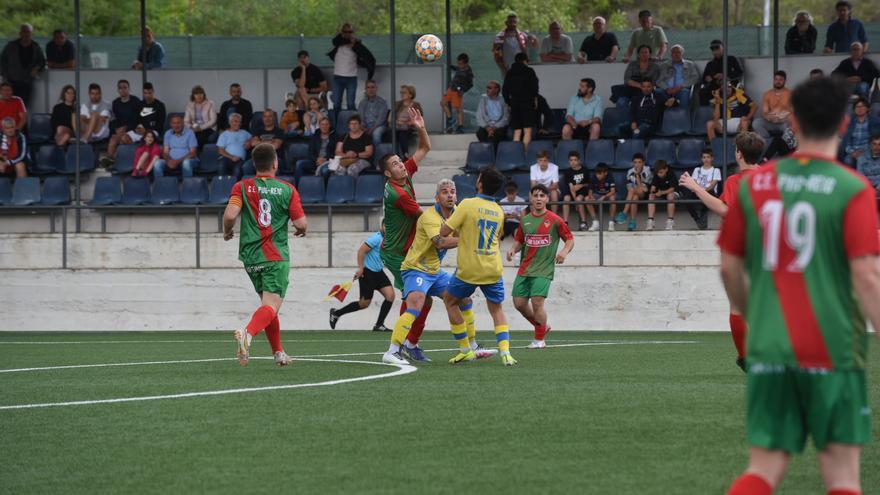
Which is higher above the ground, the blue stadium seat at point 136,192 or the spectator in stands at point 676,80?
the spectator in stands at point 676,80

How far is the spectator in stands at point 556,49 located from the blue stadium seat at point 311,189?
625cm

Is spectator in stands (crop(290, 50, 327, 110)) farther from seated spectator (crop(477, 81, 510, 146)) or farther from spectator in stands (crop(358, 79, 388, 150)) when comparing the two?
seated spectator (crop(477, 81, 510, 146))

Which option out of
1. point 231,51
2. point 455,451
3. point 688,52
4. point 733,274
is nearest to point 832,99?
point 733,274

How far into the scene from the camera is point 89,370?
512 inches

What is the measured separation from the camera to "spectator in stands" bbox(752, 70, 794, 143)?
932 inches

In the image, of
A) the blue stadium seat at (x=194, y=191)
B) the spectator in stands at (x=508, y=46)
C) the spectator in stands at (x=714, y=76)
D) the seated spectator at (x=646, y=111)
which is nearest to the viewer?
the seated spectator at (x=646, y=111)

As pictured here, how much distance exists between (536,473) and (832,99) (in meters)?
2.76

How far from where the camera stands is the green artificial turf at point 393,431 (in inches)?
258

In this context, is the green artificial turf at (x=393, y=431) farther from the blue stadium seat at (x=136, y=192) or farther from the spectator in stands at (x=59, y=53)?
the spectator in stands at (x=59, y=53)

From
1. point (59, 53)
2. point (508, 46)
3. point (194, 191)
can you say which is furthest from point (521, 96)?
point (59, 53)

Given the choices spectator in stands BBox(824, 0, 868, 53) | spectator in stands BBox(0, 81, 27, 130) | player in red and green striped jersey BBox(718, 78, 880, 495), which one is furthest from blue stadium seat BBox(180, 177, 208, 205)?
player in red and green striped jersey BBox(718, 78, 880, 495)

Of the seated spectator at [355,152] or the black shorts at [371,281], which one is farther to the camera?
the seated spectator at [355,152]

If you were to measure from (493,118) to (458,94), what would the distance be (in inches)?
71.9

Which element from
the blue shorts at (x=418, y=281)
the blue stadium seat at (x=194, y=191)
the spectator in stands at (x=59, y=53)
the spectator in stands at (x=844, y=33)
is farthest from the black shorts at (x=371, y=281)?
the spectator in stands at (x=59, y=53)
